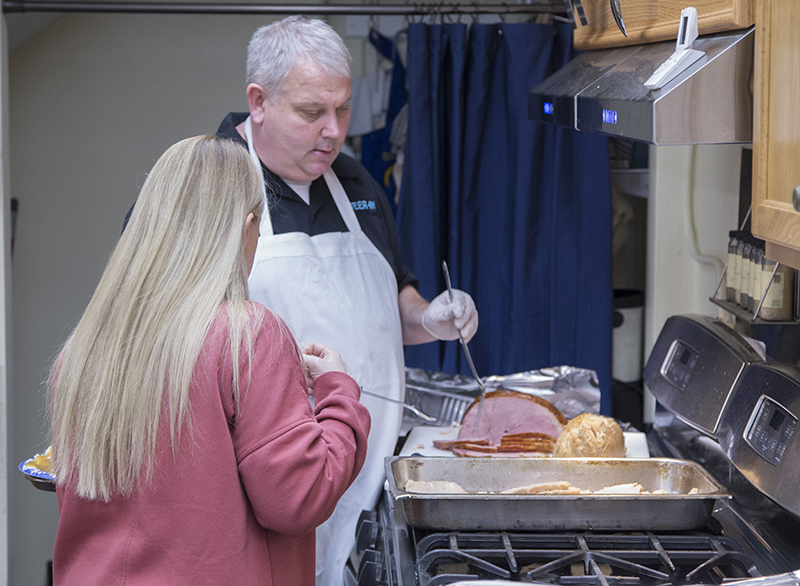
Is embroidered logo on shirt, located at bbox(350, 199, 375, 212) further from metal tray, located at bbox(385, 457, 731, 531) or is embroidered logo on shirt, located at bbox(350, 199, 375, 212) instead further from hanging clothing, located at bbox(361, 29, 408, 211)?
hanging clothing, located at bbox(361, 29, 408, 211)

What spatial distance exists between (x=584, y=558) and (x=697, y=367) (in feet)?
1.95

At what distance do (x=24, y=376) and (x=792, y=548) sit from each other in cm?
261

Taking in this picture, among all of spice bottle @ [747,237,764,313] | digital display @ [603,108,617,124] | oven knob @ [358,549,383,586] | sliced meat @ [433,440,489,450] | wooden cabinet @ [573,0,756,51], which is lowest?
oven knob @ [358,549,383,586]

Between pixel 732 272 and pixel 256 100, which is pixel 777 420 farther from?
pixel 256 100

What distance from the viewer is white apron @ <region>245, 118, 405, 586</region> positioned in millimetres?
1684

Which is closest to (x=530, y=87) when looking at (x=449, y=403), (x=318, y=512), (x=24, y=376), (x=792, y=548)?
(x=449, y=403)

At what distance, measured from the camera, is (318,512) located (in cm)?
107

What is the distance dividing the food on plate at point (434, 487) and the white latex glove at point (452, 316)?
46 centimetres

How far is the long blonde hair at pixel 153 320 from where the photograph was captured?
1.02 m

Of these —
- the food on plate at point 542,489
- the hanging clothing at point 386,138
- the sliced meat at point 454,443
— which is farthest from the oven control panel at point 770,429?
the hanging clothing at point 386,138

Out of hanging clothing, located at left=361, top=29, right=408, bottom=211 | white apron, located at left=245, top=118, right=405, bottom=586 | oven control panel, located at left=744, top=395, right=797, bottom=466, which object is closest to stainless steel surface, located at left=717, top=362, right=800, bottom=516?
oven control panel, located at left=744, top=395, right=797, bottom=466

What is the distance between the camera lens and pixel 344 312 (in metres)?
1.76

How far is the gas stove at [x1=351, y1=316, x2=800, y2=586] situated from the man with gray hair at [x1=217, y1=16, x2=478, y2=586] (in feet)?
0.97

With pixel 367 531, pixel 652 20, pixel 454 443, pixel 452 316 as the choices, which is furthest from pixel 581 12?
pixel 367 531
